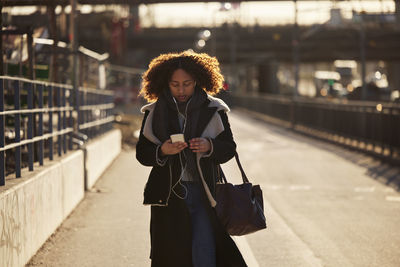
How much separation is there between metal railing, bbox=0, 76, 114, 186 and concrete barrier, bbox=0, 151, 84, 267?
0.21m

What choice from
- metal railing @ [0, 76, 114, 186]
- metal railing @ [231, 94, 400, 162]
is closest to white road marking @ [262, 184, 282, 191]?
metal railing @ [0, 76, 114, 186]

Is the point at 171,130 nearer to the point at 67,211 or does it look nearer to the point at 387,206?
the point at 67,211

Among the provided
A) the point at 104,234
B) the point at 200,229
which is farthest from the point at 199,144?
the point at 104,234

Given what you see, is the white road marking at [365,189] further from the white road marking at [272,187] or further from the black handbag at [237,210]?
the black handbag at [237,210]

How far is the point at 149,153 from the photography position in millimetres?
5656

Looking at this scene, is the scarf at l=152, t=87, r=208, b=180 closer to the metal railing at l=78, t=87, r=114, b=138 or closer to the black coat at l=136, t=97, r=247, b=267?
the black coat at l=136, t=97, r=247, b=267

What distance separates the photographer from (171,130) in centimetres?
575

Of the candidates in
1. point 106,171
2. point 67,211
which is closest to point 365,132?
point 106,171

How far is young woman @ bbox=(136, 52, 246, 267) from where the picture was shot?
5613 mm

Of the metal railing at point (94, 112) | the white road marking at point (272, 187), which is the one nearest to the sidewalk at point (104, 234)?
the metal railing at point (94, 112)

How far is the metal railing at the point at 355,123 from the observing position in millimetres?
21297

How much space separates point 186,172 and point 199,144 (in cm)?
27

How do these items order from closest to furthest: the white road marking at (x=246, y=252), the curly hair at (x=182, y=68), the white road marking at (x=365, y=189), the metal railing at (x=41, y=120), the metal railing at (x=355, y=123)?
the curly hair at (x=182, y=68), the white road marking at (x=246, y=252), the metal railing at (x=41, y=120), the white road marking at (x=365, y=189), the metal railing at (x=355, y=123)

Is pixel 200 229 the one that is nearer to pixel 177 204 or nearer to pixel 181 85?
pixel 177 204
